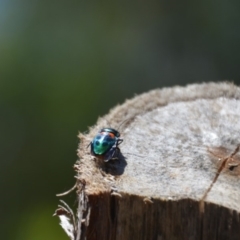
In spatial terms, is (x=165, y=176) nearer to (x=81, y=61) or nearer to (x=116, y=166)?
(x=116, y=166)

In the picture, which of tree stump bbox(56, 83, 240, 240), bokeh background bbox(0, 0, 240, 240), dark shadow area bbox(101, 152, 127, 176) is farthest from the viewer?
bokeh background bbox(0, 0, 240, 240)

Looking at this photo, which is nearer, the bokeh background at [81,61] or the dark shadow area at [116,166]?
the dark shadow area at [116,166]

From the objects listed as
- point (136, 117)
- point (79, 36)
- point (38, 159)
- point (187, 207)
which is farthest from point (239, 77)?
point (187, 207)

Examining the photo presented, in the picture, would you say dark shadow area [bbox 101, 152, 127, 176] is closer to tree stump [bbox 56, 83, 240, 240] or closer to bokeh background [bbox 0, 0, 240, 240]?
tree stump [bbox 56, 83, 240, 240]

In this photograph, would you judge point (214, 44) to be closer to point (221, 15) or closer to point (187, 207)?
point (221, 15)

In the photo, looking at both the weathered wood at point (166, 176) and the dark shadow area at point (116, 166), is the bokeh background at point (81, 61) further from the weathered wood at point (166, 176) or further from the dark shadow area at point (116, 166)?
the dark shadow area at point (116, 166)

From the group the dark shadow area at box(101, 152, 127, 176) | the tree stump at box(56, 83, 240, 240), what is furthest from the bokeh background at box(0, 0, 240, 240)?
the dark shadow area at box(101, 152, 127, 176)

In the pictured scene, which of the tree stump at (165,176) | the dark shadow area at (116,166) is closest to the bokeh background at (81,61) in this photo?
the tree stump at (165,176)
